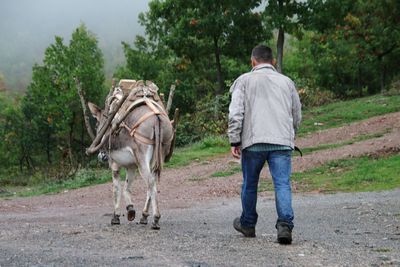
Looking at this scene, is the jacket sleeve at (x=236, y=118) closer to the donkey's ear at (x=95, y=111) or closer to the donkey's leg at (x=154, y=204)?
the donkey's leg at (x=154, y=204)

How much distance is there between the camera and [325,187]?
50.0ft

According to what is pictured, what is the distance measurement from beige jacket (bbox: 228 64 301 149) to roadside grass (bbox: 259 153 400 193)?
721cm

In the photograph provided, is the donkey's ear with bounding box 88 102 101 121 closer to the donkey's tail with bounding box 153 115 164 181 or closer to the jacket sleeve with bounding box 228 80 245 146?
the donkey's tail with bounding box 153 115 164 181

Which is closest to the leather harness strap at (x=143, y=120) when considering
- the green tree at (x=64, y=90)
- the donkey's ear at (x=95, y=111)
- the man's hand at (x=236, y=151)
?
the donkey's ear at (x=95, y=111)

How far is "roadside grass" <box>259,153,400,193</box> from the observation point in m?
14.9

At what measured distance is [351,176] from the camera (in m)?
16.0

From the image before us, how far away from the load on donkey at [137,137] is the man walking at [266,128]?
1956 mm

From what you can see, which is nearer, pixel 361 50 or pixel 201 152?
pixel 201 152

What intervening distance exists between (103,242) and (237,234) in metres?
1.77

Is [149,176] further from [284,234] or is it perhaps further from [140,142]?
→ [284,234]

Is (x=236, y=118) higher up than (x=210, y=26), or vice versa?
(x=210, y=26)

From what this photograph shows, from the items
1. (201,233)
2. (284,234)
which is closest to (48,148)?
(201,233)

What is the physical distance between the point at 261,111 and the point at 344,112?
22.4 metres

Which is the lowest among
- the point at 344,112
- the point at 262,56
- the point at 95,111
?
the point at 95,111
